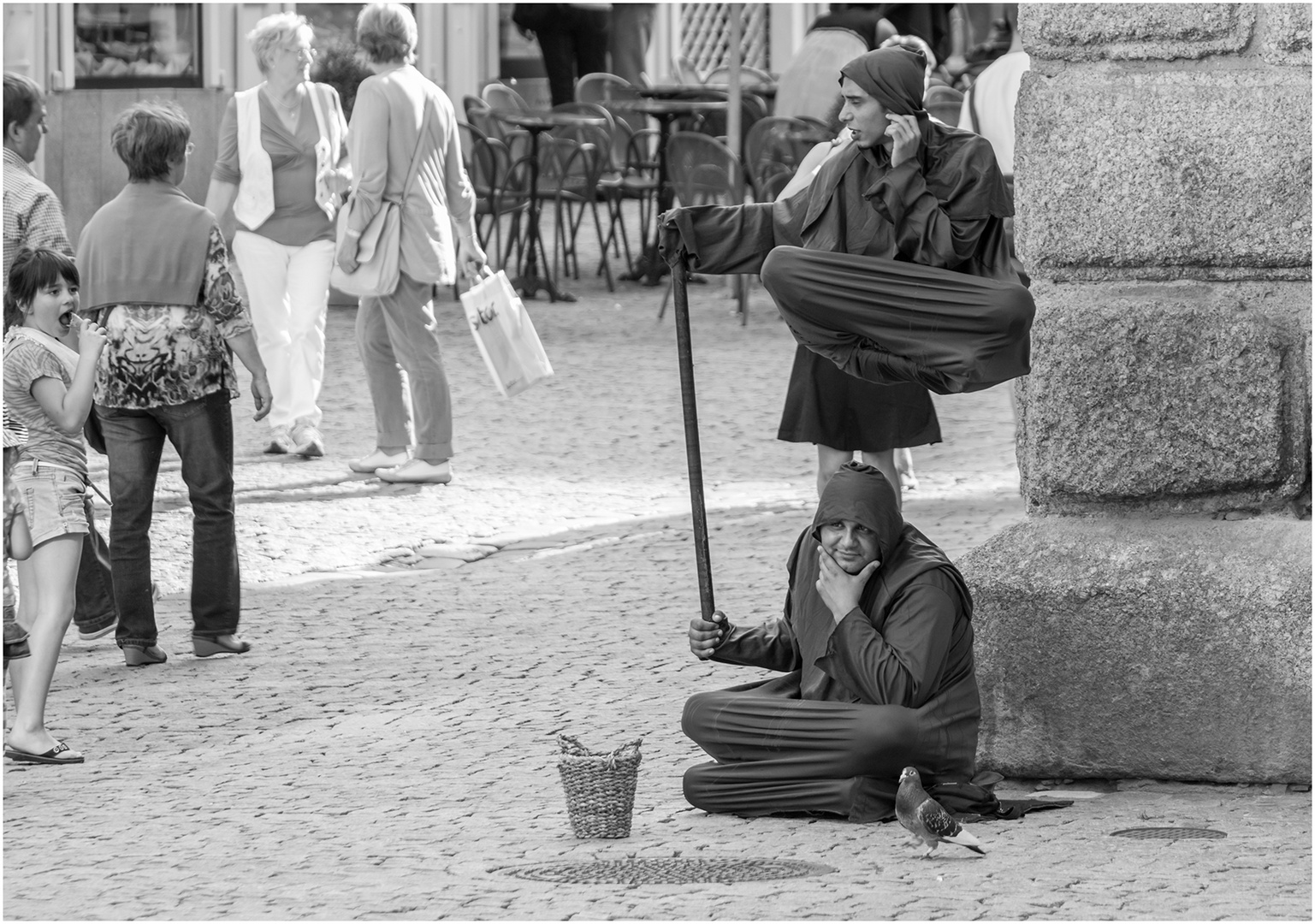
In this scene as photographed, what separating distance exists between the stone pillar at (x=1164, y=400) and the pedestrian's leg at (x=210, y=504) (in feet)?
8.78

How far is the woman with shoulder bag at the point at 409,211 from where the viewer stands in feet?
30.0

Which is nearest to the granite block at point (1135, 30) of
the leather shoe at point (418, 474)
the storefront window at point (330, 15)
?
the leather shoe at point (418, 474)

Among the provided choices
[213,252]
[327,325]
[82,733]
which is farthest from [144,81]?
[82,733]

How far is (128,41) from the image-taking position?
1709 cm

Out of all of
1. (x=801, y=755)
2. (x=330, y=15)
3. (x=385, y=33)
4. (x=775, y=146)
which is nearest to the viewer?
(x=801, y=755)

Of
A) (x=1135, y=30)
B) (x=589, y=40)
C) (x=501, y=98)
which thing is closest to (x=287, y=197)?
(x=1135, y=30)

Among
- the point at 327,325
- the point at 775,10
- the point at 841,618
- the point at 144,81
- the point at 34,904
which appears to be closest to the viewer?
the point at 34,904

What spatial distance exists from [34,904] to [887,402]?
332cm

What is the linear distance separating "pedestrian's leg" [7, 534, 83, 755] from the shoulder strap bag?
355cm

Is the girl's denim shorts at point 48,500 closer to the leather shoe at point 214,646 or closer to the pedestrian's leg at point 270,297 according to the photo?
the leather shoe at point 214,646

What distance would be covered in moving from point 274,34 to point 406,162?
2.67 feet

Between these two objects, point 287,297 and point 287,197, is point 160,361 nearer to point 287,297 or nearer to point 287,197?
point 287,197

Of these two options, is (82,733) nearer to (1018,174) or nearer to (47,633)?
(47,633)

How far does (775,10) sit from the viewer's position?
76.2ft
